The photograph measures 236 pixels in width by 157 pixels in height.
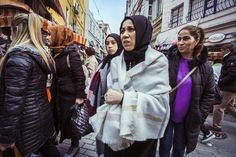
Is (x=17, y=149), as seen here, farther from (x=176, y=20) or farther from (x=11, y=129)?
(x=176, y=20)

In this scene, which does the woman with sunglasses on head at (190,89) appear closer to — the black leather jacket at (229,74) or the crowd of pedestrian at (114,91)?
the crowd of pedestrian at (114,91)

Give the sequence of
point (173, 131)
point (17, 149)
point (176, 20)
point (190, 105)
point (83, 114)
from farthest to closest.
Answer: point (176, 20) < point (83, 114) < point (173, 131) < point (190, 105) < point (17, 149)

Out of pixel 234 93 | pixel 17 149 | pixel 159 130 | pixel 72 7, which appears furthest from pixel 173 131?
pixel 72 7

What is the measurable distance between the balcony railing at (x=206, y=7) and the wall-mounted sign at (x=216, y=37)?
142 centimetres

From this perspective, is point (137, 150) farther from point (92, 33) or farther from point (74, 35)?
point (92, 33)

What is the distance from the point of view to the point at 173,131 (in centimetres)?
253

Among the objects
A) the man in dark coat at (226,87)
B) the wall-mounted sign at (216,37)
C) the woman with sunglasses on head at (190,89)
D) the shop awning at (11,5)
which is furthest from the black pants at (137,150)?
the wall-mounted sign at (216,37)

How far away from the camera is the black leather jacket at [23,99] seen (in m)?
1.80

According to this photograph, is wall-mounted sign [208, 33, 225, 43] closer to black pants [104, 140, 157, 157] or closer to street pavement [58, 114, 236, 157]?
street pavement [58, 114, 236, 157]

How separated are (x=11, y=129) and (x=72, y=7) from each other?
59.8 feet

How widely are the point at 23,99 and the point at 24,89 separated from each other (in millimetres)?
95

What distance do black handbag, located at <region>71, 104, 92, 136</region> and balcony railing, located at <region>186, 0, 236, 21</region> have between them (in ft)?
33.9

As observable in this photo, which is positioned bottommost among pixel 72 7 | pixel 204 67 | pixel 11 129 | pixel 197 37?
pixel 11 129

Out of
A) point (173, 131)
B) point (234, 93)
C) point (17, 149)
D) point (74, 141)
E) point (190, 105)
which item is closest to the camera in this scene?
point (17, 149)
